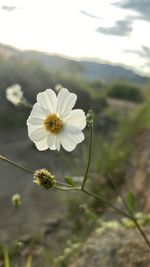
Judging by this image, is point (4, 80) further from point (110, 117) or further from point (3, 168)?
point (3, 168)

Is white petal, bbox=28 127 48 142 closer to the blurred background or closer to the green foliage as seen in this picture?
the blurred background

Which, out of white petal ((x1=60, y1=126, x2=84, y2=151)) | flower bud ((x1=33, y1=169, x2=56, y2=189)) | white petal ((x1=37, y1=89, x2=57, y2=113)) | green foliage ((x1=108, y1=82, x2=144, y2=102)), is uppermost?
green foliage ((x1=108, y1=82, x2=144, y2=102))

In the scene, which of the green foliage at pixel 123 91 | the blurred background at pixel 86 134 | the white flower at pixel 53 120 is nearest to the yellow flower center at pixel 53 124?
the white flower at pixel 53 120

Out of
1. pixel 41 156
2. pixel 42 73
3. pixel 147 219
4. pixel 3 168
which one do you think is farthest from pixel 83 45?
pixel 42 73

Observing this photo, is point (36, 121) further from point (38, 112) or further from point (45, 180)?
point (45, 180)

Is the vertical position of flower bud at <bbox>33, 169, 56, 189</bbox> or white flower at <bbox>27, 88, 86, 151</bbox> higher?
white flower at <bbox>27, 88, 86, 151</bbox>

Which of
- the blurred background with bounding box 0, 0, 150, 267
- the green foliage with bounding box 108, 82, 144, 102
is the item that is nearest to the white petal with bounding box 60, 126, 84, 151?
the blurred background with bounding box 0, 0, 150, 267
